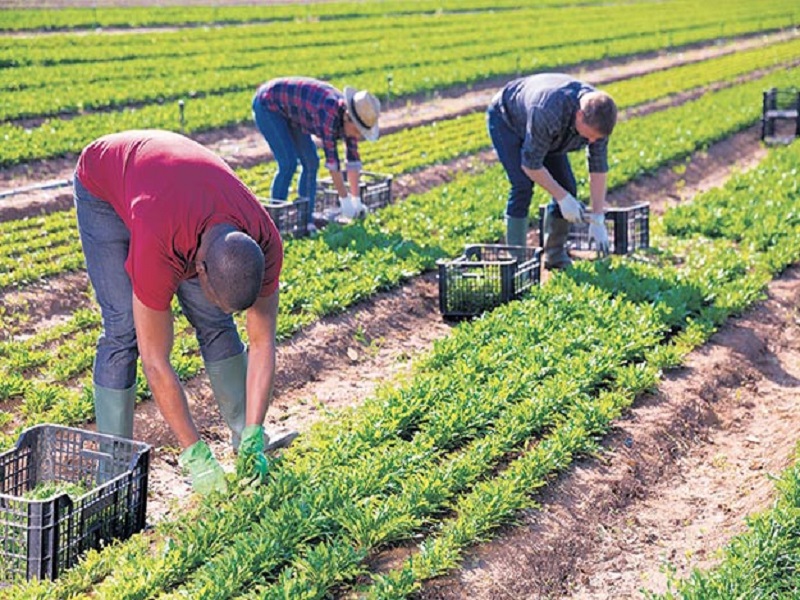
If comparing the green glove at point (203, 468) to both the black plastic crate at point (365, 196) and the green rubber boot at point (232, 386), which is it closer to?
the green rubber boot at point (232, 386)

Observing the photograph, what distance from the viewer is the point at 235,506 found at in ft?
18.4

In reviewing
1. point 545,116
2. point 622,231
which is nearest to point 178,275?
point 545,116

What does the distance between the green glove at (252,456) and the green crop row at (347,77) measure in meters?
9.12

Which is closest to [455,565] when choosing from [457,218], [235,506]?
[235,506]

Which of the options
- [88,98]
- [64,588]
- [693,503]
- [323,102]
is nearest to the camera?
[64,588]

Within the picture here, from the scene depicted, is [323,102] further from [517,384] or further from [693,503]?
[693,503]

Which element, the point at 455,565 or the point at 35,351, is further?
the point at 35,351

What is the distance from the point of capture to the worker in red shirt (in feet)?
16.4

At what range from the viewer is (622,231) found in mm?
10688

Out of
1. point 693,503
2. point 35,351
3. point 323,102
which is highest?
point 323,102

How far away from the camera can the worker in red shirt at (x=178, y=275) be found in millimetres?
4992

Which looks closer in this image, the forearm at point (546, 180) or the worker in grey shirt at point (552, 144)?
the worker in grey shirt at point (552, 144)

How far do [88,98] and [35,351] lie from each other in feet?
34.7

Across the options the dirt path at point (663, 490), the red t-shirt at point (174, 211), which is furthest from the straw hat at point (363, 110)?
the red t-shirt at point (174, 211)
